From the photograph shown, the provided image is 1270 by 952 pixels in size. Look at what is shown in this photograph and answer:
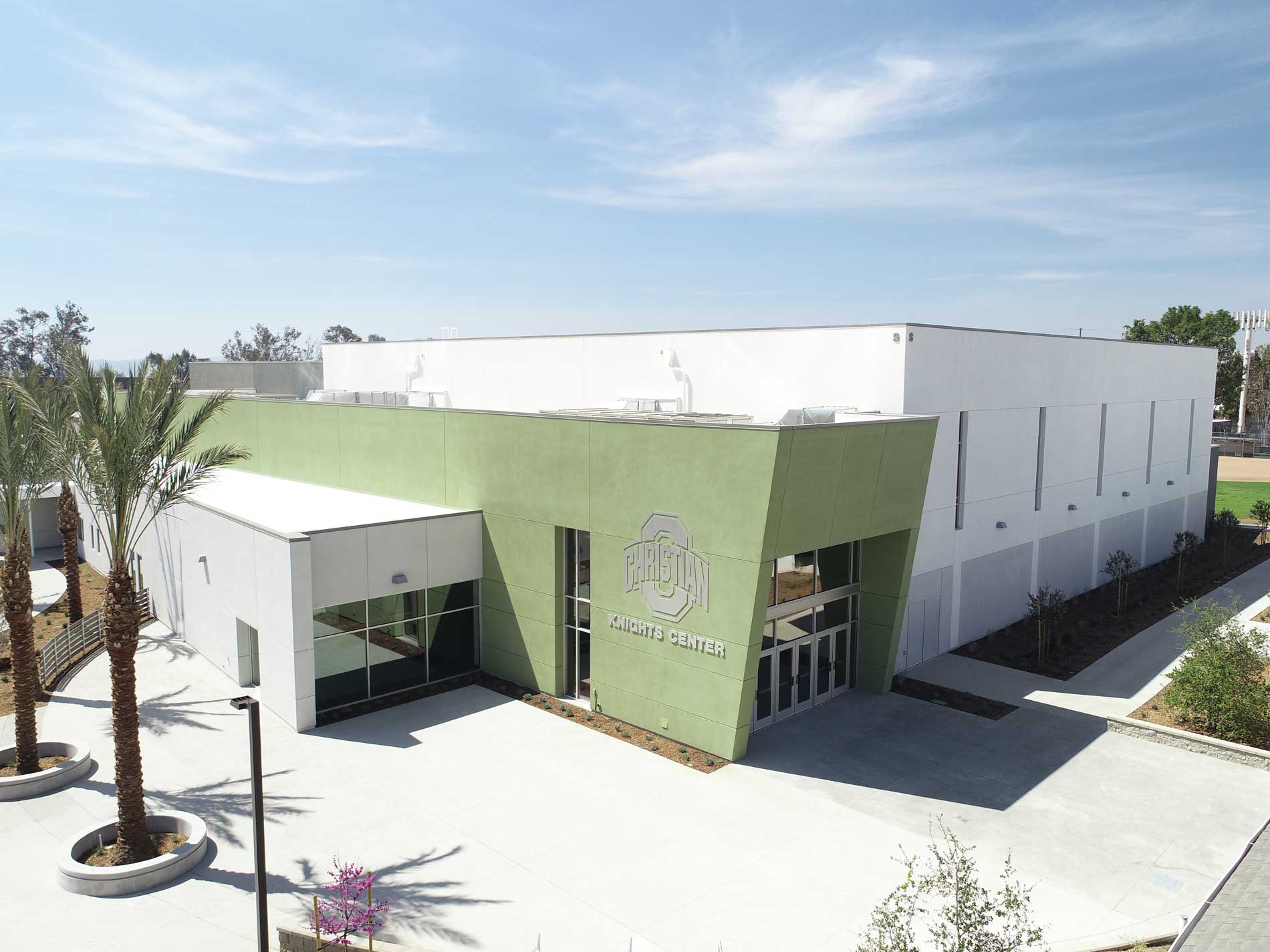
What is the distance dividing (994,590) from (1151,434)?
13.1 m

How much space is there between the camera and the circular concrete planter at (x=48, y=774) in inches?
577

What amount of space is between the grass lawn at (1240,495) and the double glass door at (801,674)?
36511 millimetres

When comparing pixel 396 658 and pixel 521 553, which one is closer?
pixel 396 658

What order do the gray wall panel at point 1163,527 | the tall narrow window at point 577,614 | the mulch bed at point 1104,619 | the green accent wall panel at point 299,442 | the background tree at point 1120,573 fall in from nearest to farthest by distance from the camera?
the tall narrow window at point 577,614 → the mulch bed at point 1104,619 → the green accent wall panel at point 299,442 → the background tree at point 1120,573 → the gray wall panel at point 1163,527

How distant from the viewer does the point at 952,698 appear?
19.7 meters

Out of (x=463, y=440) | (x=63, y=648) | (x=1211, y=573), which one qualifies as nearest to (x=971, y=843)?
(x=463, y=440)

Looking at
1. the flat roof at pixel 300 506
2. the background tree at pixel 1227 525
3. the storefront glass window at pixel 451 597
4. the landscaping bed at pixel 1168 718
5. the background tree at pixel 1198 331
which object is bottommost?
the landscaping bed at pixel 1168 718

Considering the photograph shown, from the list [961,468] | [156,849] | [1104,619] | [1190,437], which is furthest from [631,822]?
[1190,437]

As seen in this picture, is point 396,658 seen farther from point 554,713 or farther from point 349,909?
point 349,909

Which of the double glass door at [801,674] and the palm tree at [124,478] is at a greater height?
the palm tree at [124,478]

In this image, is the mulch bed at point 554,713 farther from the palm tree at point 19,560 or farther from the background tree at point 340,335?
the background tree at point 340,335

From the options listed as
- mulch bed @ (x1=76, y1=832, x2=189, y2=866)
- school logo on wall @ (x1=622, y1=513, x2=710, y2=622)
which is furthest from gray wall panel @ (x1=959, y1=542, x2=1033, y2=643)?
mulch bed @ (x1=76, y1=832, x2=189, y2=866)

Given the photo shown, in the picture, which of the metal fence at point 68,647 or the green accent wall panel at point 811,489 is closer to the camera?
the green accent wall panel at point 811,489

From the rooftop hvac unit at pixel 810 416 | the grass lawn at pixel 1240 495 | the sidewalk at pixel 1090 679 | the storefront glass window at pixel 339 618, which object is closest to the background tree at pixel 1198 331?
the grass lawn at pixel 1240 495
